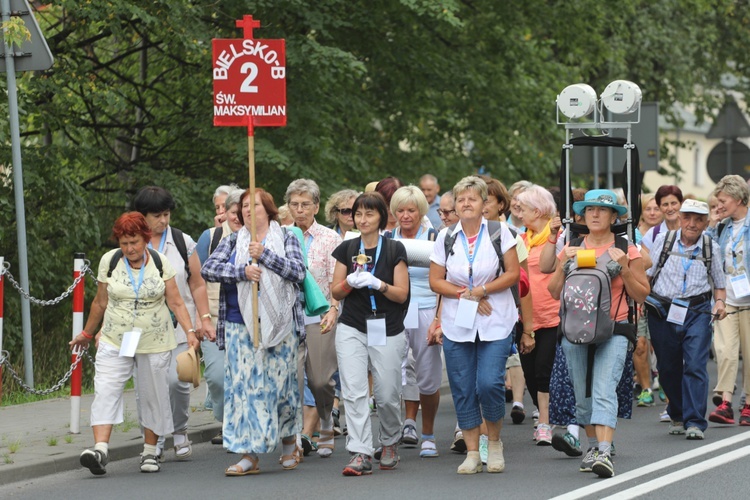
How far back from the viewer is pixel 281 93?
35.4 feet

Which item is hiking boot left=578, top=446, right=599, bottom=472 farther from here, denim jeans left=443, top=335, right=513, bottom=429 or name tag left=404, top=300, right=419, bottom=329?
name tag left=404, top=300, right=419, bottom=329

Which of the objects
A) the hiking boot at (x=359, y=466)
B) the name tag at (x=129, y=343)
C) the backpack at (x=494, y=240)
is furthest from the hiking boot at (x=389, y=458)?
the name tag at (x=129, y=343)

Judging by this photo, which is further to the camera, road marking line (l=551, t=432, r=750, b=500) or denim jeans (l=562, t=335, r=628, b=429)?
denim jeans (l=562, t=335, r=628, b=429)

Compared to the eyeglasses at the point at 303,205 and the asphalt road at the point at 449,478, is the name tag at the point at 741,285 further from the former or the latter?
the eyeglasses at the point at 303,205

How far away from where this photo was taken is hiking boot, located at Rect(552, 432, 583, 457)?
9.72 metres

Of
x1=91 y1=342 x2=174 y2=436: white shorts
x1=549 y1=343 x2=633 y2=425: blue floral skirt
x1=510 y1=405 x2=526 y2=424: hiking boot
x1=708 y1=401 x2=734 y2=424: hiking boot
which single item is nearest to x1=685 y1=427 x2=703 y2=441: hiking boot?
x1=708 y1=401 x2=734 y2=424: hiking boot

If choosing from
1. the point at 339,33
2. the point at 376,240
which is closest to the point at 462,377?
the point at 376,240

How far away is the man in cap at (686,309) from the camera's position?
10.9 meters

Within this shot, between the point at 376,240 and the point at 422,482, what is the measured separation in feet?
5.62

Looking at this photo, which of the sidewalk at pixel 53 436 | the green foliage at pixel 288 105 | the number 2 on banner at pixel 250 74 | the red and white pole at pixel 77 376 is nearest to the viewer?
the sidewalk at pixel 53 436

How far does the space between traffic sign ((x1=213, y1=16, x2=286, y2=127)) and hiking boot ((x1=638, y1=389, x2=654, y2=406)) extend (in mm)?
4748

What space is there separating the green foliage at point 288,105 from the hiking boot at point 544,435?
253 inches

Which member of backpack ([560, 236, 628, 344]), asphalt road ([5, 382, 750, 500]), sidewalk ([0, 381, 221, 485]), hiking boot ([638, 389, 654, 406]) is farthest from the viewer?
hiking boot ([638, 389, 654, 406])

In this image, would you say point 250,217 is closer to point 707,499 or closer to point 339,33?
point 707,499
